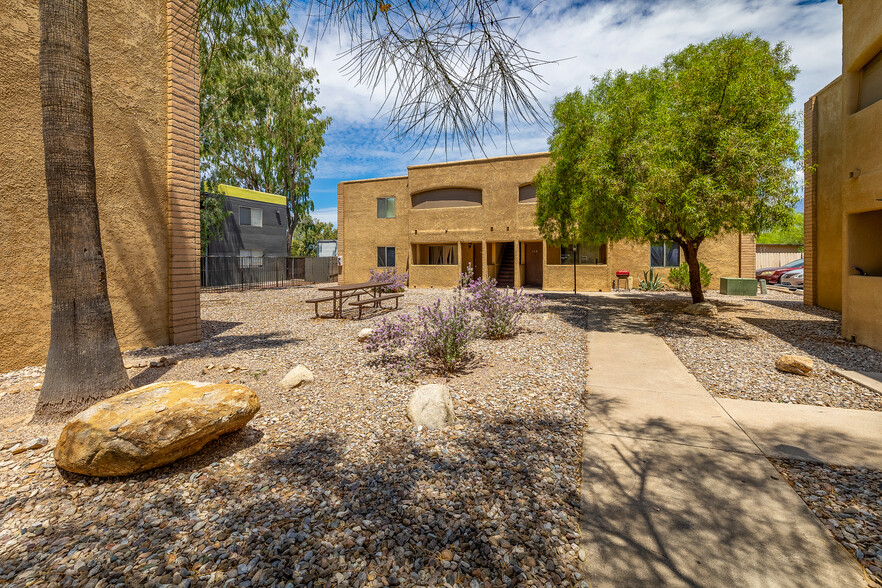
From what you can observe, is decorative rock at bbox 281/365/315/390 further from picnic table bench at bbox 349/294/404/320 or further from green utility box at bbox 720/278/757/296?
green utility box at bbox 720/278/757/296

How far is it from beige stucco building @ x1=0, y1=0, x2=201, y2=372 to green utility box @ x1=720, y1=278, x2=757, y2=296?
19.3 meters

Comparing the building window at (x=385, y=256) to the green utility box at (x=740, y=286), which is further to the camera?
the building window at (x=385, y=256)

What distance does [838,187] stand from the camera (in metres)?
11.1

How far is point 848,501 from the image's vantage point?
8.84ft

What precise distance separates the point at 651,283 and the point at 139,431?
20401mm

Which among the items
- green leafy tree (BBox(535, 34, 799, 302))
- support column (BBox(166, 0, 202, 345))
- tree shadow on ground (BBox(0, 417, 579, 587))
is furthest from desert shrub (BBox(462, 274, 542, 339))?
support column (BBox(166, 0, 202, 345))

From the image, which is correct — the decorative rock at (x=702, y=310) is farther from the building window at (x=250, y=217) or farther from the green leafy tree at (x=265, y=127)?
the building window at (x=250, y=217)

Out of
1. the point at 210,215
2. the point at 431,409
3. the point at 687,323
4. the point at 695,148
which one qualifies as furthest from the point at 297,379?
the point at 210,215

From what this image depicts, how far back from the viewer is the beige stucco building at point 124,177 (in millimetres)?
5168

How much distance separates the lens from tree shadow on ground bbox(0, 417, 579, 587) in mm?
2062

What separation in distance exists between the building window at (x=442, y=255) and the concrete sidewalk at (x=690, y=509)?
772 inches

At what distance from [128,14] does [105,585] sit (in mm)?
8175

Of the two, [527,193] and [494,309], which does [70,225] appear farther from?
[527,193]

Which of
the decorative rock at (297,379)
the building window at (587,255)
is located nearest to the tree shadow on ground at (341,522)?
the decorative rock at (297,379)
